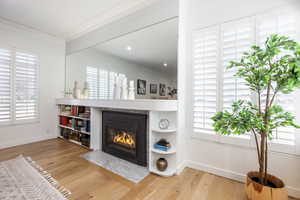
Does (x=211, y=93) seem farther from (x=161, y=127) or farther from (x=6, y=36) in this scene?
(x=6, y=36)

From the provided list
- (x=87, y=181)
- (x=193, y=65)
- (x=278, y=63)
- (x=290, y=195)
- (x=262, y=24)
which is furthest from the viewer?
(x=193, y=65)

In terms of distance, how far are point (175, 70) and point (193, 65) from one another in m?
0.37

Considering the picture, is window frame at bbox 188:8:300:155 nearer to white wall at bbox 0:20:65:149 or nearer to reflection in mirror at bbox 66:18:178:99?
reflection in mirror at bbox 66:18:178:99

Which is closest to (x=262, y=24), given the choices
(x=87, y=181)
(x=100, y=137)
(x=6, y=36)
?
(x=87, y=181)

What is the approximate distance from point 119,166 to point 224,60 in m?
2.30

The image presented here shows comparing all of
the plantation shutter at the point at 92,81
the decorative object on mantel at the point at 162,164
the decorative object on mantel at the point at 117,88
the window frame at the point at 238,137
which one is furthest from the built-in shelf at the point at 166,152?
the plantation shutter at the point at 92,81

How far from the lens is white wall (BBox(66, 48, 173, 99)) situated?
2.19 metres

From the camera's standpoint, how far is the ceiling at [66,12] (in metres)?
2.34

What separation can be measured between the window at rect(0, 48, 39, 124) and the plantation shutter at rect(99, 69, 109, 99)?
1.72 metres

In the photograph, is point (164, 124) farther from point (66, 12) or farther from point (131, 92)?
point (66, 12)

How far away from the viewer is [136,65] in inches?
98.0

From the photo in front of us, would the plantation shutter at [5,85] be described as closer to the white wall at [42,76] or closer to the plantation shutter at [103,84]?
the white wall at [42,76]

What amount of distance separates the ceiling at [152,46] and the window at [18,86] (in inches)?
83.8

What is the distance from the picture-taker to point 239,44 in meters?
1.83
